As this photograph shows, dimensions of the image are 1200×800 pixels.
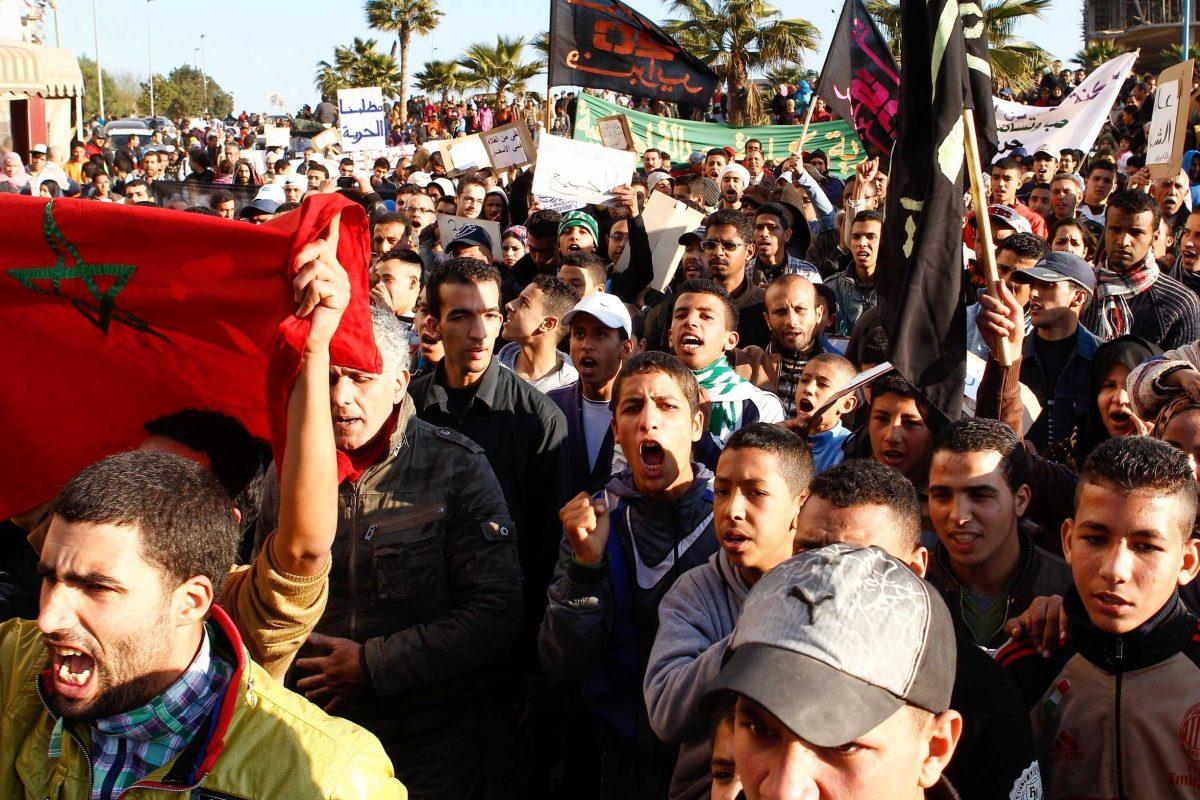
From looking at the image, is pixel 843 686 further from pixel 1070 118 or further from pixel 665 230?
pixel 1070 118

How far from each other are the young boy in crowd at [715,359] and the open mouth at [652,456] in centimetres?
81

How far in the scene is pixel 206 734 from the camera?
6.98ft

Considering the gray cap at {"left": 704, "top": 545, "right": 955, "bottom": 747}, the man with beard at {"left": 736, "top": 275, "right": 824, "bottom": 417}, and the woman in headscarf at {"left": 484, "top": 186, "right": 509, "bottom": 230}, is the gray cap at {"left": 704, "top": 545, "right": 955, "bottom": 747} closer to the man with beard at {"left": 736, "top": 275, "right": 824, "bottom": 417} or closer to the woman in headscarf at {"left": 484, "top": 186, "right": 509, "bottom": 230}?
the man with beard at {"left": 736, "top": 275, "right": 824, "bottom": 417}

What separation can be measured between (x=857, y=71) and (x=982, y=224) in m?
6.09

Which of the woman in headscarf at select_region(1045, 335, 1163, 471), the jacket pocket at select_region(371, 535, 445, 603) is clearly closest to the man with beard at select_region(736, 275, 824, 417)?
the woman in headscarf at select_region(1045, 335, 1163, 471)

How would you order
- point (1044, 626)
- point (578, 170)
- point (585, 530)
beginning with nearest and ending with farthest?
1. point (1044, 626)
2. point (585, 530)
3. point (578, 170)

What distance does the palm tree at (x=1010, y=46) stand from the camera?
74.2ft

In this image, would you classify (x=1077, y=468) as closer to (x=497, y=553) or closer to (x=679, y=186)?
(x=497, y=553)

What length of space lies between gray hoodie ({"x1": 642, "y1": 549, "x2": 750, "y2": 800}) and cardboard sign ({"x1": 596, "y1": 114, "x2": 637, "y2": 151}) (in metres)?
10.4

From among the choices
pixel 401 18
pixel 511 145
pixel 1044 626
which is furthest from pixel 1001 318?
pixel 401 18

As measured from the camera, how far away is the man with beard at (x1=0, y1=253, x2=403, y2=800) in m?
→ 2.08

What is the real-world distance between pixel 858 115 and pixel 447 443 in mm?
6716

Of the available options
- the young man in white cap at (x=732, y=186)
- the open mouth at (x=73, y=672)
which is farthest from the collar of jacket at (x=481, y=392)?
the young man in white cap at (x=732, y=186)

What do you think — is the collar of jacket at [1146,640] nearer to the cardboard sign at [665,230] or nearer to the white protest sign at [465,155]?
the cardboard sign at [665,230]
